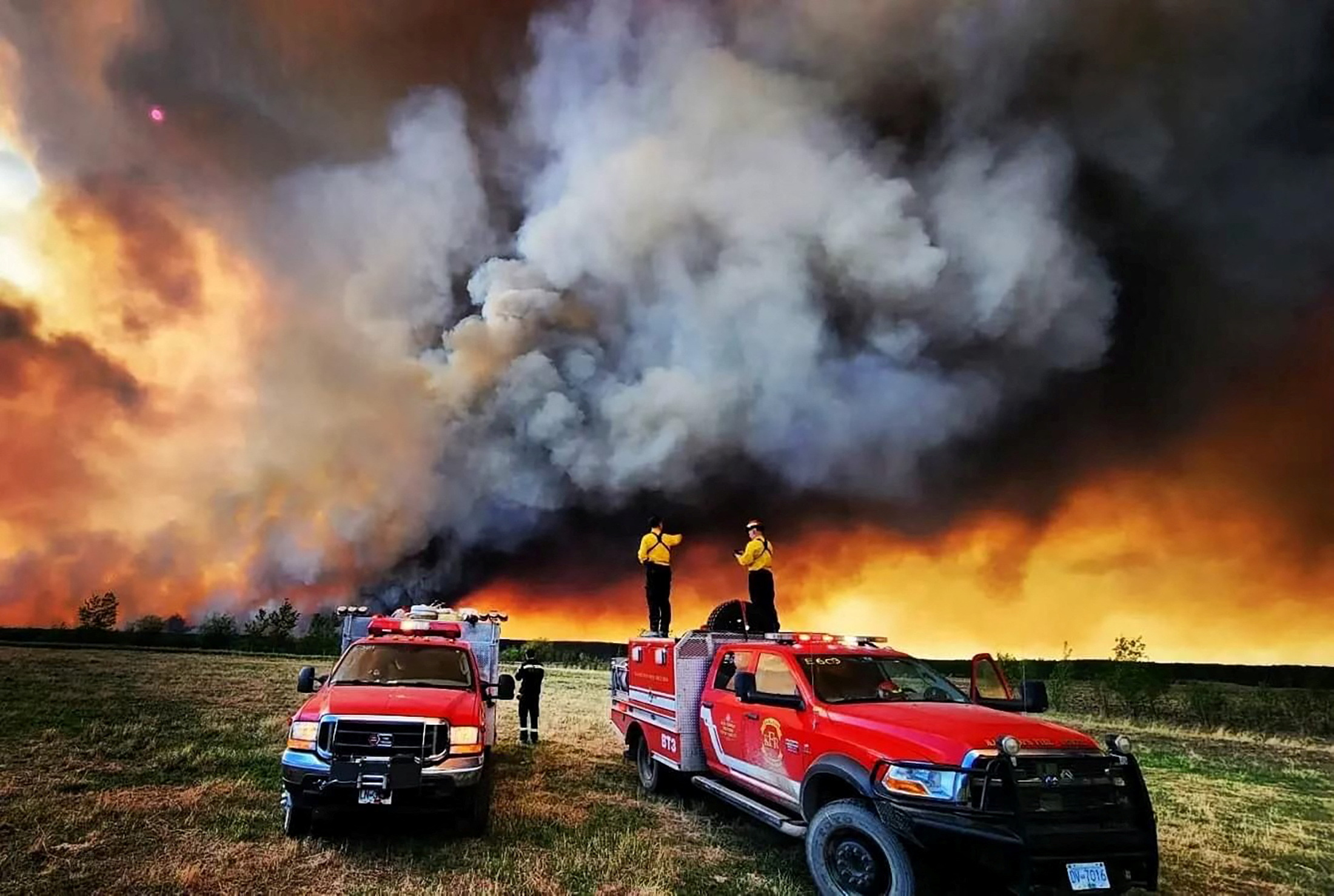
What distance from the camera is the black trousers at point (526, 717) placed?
45.2 ft

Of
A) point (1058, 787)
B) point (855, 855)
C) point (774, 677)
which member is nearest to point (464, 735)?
point (774, 677)

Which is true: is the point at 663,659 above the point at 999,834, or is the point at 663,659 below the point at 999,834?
above

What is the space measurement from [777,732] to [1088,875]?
→ 8.92ft

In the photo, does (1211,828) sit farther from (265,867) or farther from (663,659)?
(265,867)

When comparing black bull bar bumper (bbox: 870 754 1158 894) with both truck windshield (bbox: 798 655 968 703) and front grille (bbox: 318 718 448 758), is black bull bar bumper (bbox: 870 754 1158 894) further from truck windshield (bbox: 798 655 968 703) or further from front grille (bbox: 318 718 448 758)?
front grille (bbox: 318 718 448 758)

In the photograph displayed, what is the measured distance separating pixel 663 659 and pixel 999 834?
4973mm

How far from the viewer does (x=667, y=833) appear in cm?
779

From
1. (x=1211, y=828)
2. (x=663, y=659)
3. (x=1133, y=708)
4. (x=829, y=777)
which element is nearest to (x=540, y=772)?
(x=663, y=659)

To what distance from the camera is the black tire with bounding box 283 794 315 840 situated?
279 inches

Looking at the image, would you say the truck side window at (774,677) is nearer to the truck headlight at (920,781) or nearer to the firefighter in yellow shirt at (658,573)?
the truck headlight at (920,781)

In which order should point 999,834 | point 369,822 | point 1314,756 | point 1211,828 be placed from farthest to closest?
point 1314,756 < point 1211,828 < point 369,822 < point 999,834

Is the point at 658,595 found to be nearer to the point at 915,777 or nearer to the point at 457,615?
the point at 457,615

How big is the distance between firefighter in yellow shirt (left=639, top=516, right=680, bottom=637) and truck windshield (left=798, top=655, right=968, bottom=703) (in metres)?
5.32

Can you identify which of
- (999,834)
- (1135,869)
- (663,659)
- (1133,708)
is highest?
(663,659)
